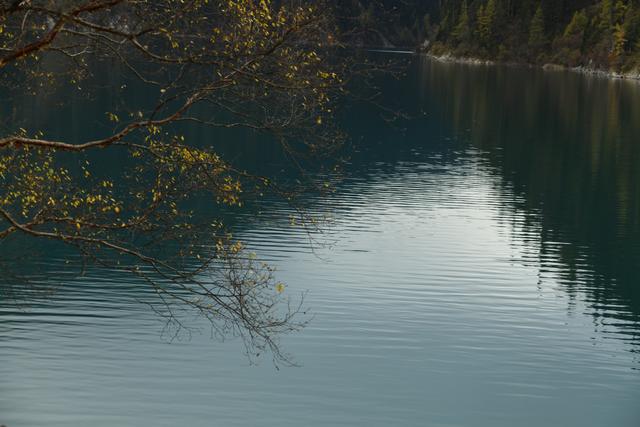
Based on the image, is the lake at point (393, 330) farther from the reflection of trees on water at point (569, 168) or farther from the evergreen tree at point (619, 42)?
the evergreen tree at point (619, 42)

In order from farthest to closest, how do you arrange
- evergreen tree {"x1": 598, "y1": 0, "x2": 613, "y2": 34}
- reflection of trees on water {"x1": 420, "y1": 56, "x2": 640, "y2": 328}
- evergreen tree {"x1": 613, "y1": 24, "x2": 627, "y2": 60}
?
evergreen tree {"x1": 598, "y1": 0, "x2": 613, "y2": 34} → evergreen tree {"x1": 613, "y1": 24, "x2": 627, "y2": 60} → reflection of trees on water {"x1": 420, "y1": 56, "x2": 640, "y2": 328}

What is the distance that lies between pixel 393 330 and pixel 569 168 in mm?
39416

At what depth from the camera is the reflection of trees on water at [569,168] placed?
1527 inches

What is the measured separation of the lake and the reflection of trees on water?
0.23 metres

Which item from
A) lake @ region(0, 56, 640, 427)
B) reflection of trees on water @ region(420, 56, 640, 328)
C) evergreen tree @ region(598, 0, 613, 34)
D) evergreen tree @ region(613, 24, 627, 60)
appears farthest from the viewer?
evergreen tree @ region(598, 0, 613, 34)

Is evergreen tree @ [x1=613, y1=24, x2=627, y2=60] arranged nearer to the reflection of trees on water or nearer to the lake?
the reflection of trees on water

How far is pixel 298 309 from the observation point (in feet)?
100

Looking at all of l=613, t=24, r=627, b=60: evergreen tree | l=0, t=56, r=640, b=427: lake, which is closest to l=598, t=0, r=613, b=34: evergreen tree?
l=613, t=24, r=627, b=60: evergreen tree

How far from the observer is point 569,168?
65.2 m

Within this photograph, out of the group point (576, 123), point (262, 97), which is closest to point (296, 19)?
point (262, 97)

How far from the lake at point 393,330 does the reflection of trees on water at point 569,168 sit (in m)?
0.23

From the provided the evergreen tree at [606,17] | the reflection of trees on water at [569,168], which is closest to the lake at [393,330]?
the reflection of trees on water at [569,168]

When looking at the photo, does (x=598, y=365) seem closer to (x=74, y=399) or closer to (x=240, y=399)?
(x=240, y=399)

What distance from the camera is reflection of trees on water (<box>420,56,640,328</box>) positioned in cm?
3878
